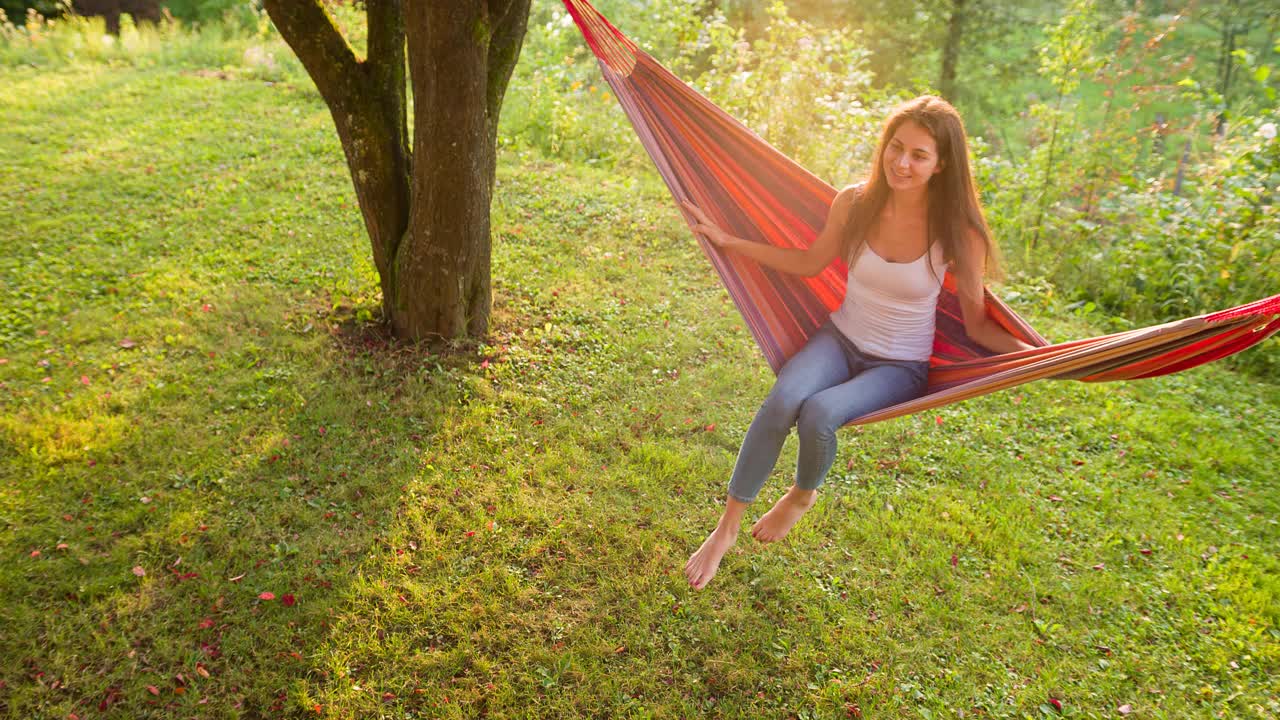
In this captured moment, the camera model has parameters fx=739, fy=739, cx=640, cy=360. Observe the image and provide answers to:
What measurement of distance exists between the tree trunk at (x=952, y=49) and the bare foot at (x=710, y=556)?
31.4 feet

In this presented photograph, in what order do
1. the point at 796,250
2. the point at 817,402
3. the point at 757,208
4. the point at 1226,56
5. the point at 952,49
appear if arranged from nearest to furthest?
the point at 817,402 → the point at 796,250 → the point at 757,208 → the point at 952,49 → the point at 1226,56

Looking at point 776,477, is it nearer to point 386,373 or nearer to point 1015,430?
point 1015,430

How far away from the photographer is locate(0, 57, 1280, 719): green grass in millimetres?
2035

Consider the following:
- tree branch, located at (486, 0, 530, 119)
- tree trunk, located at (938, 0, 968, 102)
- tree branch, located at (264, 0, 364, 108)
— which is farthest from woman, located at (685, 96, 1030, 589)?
tree trunk, located at (938, 0, 968, 102)

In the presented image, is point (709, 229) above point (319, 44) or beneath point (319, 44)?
beneath

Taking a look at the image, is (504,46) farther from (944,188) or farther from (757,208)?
(944,188)

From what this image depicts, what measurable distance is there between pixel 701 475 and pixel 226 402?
1.88 metres

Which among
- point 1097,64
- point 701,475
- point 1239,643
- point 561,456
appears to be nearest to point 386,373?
point 561,456

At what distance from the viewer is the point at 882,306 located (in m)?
2.13

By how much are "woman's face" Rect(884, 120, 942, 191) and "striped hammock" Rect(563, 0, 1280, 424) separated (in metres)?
0.23

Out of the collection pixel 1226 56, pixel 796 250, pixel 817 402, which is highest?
pixel 1226 56

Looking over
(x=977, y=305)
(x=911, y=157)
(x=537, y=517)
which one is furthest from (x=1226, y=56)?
(x=537, y=517)

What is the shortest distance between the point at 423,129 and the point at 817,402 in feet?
5.73

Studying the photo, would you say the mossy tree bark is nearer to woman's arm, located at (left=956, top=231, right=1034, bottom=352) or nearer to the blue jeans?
the blue jeans
